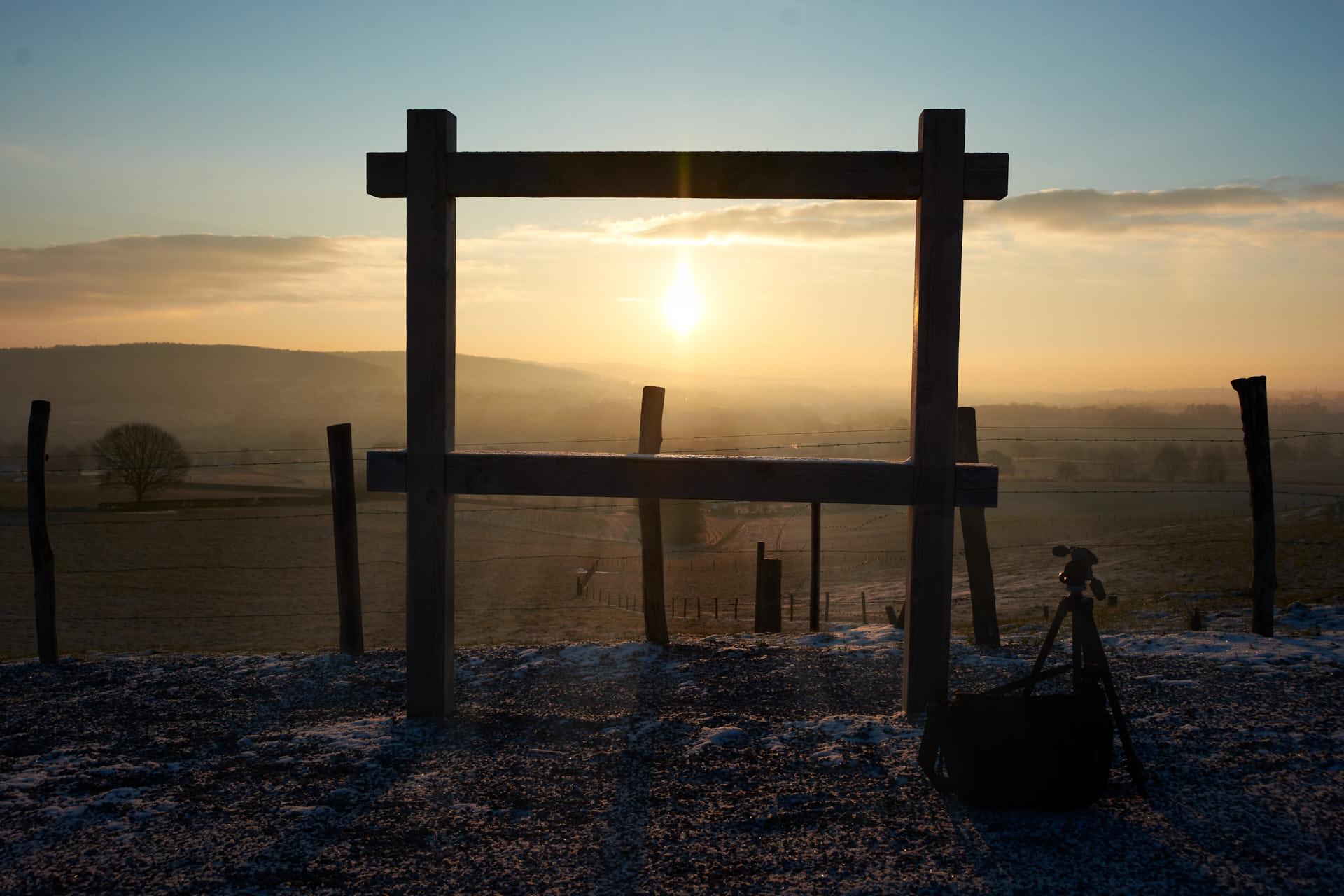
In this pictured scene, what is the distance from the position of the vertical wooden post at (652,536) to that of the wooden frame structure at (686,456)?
3098mm

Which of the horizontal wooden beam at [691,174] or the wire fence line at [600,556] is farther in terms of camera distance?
the wire fence line at [600,556]

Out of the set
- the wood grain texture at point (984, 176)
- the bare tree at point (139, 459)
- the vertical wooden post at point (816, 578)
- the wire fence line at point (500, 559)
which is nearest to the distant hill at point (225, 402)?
the bare tree at point (139, 459)

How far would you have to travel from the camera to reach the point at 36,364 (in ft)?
632

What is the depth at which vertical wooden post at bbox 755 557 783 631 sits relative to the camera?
30.7 feet

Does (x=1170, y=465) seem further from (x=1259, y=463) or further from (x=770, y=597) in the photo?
(x=770, y=597)

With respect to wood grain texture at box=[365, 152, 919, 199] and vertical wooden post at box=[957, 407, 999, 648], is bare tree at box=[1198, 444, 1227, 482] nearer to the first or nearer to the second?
vertical wooden post at box=[957, 407, 999, 648]

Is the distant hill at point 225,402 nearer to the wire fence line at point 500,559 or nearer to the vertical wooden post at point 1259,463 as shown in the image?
the wire fence line at point 500,559

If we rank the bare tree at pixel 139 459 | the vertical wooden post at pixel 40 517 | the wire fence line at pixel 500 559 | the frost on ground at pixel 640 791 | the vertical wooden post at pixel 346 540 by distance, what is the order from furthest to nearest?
the bare tree at pixel 139 459 → the wire fence line at pixel 500 559 → the vertical wooden post at pixel 40 517 → the vertical wooden post at pixel 346 540 → the frost on ground at pixel 640 791

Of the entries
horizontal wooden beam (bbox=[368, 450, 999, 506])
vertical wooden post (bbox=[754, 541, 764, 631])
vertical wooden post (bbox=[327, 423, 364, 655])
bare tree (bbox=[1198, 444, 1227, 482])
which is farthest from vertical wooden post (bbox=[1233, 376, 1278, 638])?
bare tree (bbox=[1198, 444, 1227, 482])

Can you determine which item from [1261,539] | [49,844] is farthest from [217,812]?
[1261,539]

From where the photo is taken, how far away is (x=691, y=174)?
450 cm

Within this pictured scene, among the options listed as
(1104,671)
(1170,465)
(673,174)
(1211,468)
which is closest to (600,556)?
(673,174)

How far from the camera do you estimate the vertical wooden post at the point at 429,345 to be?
4.54 m

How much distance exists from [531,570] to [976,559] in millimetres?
25810
